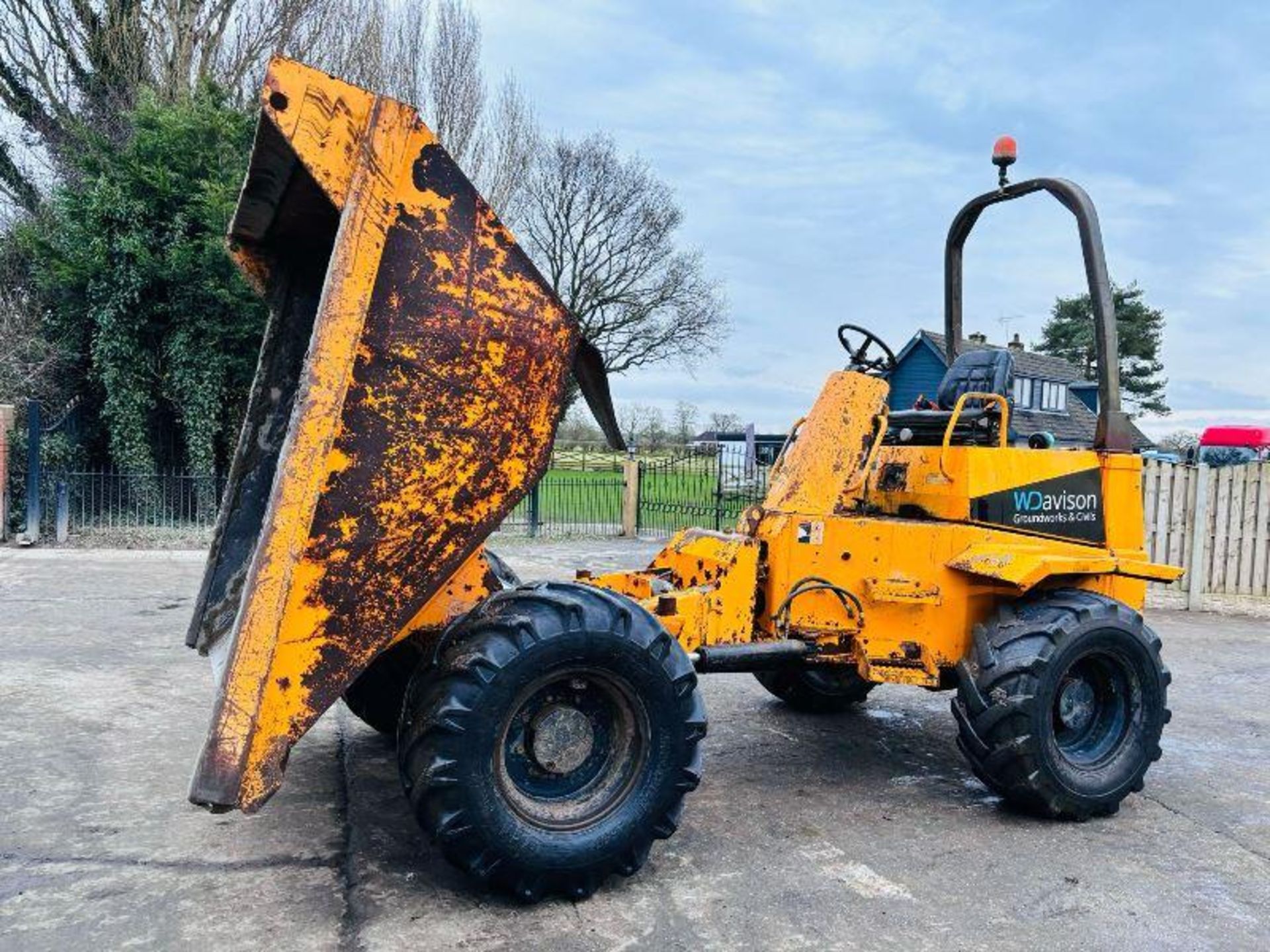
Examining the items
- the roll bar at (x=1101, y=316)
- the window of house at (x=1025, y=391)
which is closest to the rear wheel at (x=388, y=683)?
the roll bar at (x=1101, y=316)

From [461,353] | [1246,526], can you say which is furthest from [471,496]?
[1246,526]

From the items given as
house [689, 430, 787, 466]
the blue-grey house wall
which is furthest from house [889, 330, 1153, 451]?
house [689, 430, 787, 466]

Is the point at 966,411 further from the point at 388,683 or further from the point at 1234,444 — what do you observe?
the point at 1234,444

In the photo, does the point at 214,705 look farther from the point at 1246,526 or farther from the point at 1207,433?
the point at 1207,433

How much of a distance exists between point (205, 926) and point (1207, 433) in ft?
92.0

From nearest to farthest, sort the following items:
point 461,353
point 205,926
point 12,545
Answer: point 205,926 → point 461,353 → point 12,545

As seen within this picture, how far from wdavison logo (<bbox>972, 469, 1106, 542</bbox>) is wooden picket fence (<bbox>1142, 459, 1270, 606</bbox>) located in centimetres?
749

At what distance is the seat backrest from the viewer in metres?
5.57

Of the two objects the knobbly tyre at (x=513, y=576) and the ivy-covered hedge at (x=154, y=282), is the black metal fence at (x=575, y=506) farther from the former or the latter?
the knobbly tyre at (x=513, y=576)

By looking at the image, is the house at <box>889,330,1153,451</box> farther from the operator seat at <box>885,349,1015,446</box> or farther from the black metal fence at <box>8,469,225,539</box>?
the operator seat at <box>885,349,1015,446</box>

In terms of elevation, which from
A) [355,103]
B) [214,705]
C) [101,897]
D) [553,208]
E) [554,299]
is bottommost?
[101,897]

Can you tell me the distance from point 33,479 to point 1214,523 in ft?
50.1

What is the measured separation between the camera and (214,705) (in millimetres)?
3119

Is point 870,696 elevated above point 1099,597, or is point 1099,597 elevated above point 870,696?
point 1099,597
